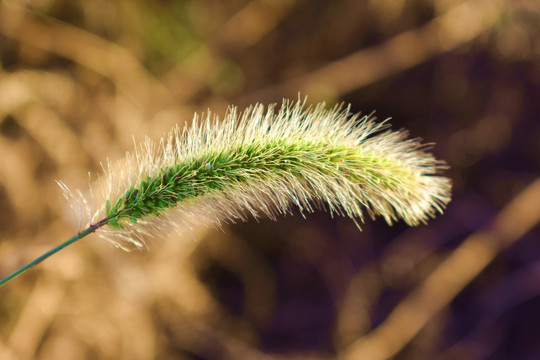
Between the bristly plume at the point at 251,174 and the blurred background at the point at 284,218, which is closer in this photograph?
the bristly plume at the point at 251,174

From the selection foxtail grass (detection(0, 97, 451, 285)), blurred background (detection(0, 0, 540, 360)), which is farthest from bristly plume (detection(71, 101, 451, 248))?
blurred background (detection(0, 0, 540, 360))

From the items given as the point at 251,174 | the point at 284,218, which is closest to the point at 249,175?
the point at 251,174

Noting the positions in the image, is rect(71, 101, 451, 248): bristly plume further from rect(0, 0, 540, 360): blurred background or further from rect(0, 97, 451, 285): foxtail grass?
rect(0, 0, 540, 360): blurred background

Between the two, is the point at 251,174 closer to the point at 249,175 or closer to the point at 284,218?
the point at 249,175

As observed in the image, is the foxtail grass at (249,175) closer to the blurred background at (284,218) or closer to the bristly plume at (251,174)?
the bristly plume at (251,174)

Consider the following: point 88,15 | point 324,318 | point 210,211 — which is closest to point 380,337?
point 324,318

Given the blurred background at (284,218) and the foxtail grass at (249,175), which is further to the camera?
the blurred background at (284,218)

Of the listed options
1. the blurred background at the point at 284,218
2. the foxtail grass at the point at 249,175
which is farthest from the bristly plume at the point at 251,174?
the blurred background at the point at 284,218

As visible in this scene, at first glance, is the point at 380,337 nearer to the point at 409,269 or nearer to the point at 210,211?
the point at 409,269
